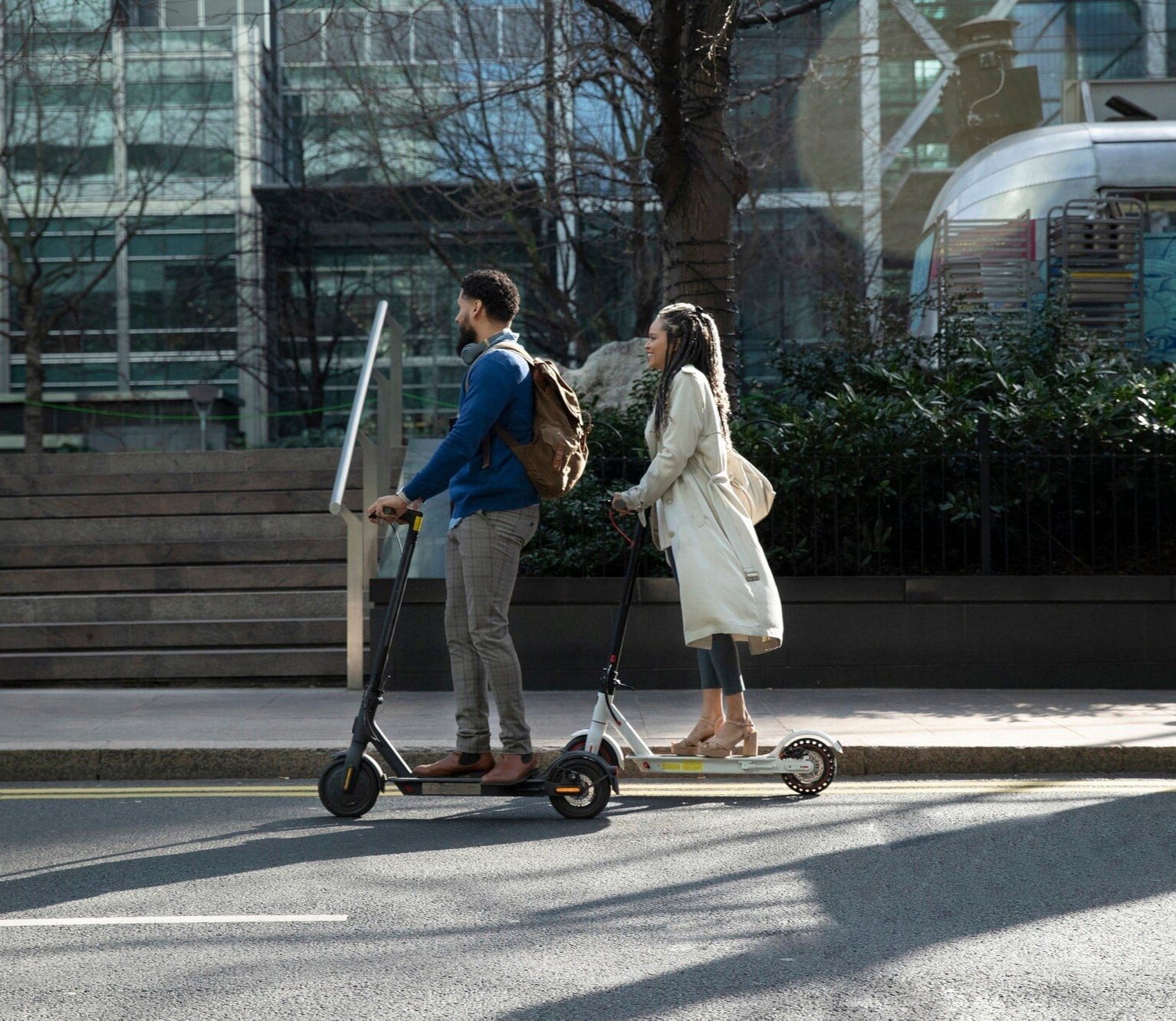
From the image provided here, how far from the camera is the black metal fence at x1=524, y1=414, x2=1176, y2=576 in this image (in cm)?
892

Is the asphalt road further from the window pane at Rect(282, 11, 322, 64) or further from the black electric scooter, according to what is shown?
the window pane at Rect(282, 11, 322, 64)

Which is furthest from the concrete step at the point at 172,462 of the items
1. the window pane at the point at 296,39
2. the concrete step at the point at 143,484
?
the window pane at the point at 296,39

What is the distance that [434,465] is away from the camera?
5367 mm

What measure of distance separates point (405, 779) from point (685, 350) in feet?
6.88

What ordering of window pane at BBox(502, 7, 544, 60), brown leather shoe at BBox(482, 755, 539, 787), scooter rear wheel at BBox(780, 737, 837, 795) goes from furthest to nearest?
window pane at BBox(502, 7, 544, 60) → scooter rear wheel at BBox(780, 737, 837, 795) → brown leather shoe at BBox(482, 755, 539, 787)

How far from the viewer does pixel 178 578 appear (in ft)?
33.6

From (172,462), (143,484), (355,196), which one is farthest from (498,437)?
(355,196)

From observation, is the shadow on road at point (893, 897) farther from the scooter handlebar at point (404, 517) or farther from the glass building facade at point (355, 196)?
the glass building facade at point (355, 196)

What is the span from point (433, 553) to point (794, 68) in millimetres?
14948

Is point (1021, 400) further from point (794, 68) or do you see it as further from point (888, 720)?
point (794, 68)

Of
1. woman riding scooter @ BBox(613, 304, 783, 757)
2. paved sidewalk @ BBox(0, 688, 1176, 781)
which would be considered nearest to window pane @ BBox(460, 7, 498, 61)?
paved sidewalk @ BBox(0, 688, 1176, 781)

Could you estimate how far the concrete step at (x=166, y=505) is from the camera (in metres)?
11.2

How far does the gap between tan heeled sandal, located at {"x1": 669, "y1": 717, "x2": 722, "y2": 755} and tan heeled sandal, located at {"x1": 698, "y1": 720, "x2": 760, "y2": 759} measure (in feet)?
0.10

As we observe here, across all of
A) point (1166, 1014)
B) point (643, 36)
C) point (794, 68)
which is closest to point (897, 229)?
point (794, 68)
